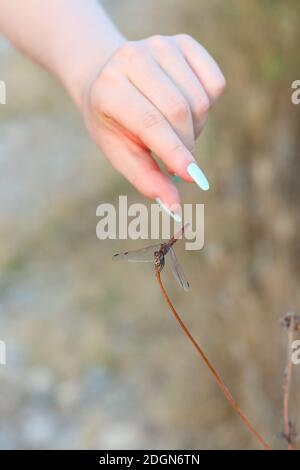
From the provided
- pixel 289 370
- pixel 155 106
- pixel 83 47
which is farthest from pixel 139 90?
pixel 289 370

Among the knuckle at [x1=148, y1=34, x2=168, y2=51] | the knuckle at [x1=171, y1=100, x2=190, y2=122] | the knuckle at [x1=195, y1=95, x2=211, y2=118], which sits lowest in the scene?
the knuckle at [x1=171, y1=100, x2=190, y2=122]

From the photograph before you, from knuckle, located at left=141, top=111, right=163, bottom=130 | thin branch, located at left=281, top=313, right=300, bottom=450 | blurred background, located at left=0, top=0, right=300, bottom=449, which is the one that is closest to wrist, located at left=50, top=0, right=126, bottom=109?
knuckle, located at left=141, top=111, right=163, bottom=130

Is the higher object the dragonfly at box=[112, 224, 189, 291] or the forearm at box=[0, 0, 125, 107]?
the forearm at box=[0, 0, 125, 107]

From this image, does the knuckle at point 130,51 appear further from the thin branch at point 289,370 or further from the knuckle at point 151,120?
the thin branch at point 289,370

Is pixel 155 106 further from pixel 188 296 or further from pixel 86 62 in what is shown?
pixel 188 296

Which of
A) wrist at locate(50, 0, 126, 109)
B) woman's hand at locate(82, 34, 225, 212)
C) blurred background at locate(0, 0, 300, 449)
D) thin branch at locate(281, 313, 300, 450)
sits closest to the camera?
thin branch at locate(281, 313, 300, 450)

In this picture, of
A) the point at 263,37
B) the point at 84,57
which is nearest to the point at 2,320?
the point at 263,37

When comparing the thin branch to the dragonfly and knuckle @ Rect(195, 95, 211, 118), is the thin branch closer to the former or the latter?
the dragonfly

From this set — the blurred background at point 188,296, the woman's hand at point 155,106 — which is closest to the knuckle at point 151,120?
the woman's hand at point 155,106
